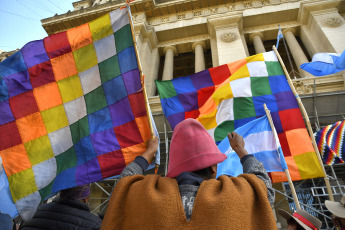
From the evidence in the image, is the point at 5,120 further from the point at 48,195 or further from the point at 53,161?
the point at 48,195

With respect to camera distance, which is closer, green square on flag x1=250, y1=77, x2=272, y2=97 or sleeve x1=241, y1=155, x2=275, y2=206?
sleeve x1=241, y1=155, x2=275, y2=206

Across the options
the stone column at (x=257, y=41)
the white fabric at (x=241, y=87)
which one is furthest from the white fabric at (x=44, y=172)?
the stone column at (x=257, y=41)

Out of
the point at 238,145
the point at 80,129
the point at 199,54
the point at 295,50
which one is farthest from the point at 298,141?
the point at 199,54

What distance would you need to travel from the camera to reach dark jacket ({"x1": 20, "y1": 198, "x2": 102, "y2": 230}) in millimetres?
2117

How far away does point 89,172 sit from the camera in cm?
330

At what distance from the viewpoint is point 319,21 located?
34.2ft

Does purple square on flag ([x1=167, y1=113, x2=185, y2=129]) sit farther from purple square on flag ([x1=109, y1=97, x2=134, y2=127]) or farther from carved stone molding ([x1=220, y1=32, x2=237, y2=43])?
carved stone molding ([x1=220, y1=32, x2=237, y2=43])

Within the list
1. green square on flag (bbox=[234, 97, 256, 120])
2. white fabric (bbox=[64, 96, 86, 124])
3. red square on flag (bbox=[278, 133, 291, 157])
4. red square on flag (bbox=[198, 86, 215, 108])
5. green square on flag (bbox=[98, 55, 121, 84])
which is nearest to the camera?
white fabric (bbox=[64, 96, 86, 124])

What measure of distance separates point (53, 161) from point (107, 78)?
1671mm

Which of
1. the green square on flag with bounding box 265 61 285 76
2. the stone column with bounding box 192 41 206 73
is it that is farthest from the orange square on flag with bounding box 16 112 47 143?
the stone column with bounding box 192 41 206 73

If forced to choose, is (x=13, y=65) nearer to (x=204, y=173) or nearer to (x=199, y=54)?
(x=204, y=173)

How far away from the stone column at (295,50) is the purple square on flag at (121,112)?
8.98m

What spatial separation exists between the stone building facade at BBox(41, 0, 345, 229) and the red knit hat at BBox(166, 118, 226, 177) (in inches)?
230

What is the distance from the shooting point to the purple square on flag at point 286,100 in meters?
4.55
